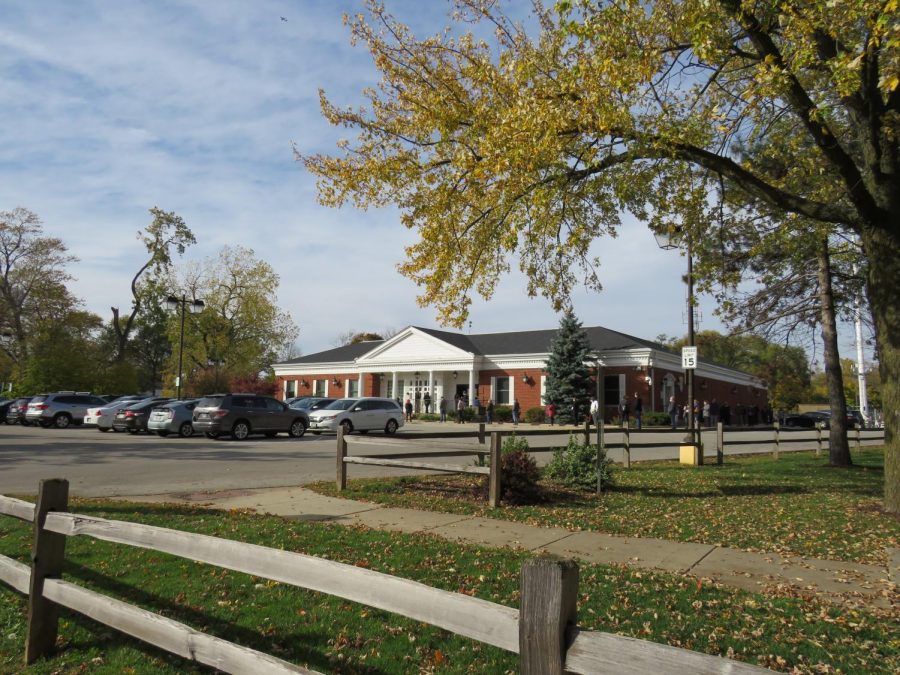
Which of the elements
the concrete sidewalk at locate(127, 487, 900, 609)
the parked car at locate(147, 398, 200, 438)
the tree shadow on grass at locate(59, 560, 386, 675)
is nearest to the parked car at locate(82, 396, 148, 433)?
the parked car at locate(147, 398, 200, 438)

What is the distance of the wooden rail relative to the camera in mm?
2215

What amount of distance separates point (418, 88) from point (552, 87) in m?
2.98

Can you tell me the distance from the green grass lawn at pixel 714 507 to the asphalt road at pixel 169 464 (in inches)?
38.8

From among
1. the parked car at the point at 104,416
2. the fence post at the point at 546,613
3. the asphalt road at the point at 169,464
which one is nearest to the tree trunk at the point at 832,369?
the asphalt road at the point at 169,464

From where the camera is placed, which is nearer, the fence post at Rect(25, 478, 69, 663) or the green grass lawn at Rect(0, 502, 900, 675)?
the green grass lawn at Rect(0, 502, 900, 675)

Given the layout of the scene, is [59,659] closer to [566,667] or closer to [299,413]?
[566,667]

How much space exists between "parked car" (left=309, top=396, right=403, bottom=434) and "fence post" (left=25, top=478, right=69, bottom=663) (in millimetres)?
22936

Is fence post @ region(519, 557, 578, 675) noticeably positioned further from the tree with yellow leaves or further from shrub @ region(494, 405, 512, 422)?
shrub @ region(494, 405, 512, 422)

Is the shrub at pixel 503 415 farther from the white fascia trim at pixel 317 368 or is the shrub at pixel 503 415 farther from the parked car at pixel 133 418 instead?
the parked car at pixel 133 418

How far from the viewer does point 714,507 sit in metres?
9.95

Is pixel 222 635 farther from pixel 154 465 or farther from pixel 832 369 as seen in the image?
pixel 832 369

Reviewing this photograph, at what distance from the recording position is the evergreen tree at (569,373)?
40.7 metres

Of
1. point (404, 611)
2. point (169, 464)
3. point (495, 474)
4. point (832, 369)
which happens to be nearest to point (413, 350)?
point (832, 369)

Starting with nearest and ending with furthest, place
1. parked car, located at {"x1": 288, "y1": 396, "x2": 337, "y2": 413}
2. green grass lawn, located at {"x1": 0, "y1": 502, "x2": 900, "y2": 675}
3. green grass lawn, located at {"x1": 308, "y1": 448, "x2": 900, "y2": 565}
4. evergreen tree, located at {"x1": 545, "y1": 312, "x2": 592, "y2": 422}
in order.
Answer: green grass lawn, located at {"x1": 0, "y1": 502, "x2": 900, "y2": 675} → green grass lawn, located at {"x1": 308, "y1": 448, "x2": 900, "y2": 565} → parked car, located at {"x1": 288, "y1": 396, "x2": 337, "y2": 413} → evergreen tree, located at {"x1": 545, "y1": 312, "x2": 592, "y2": 422}
